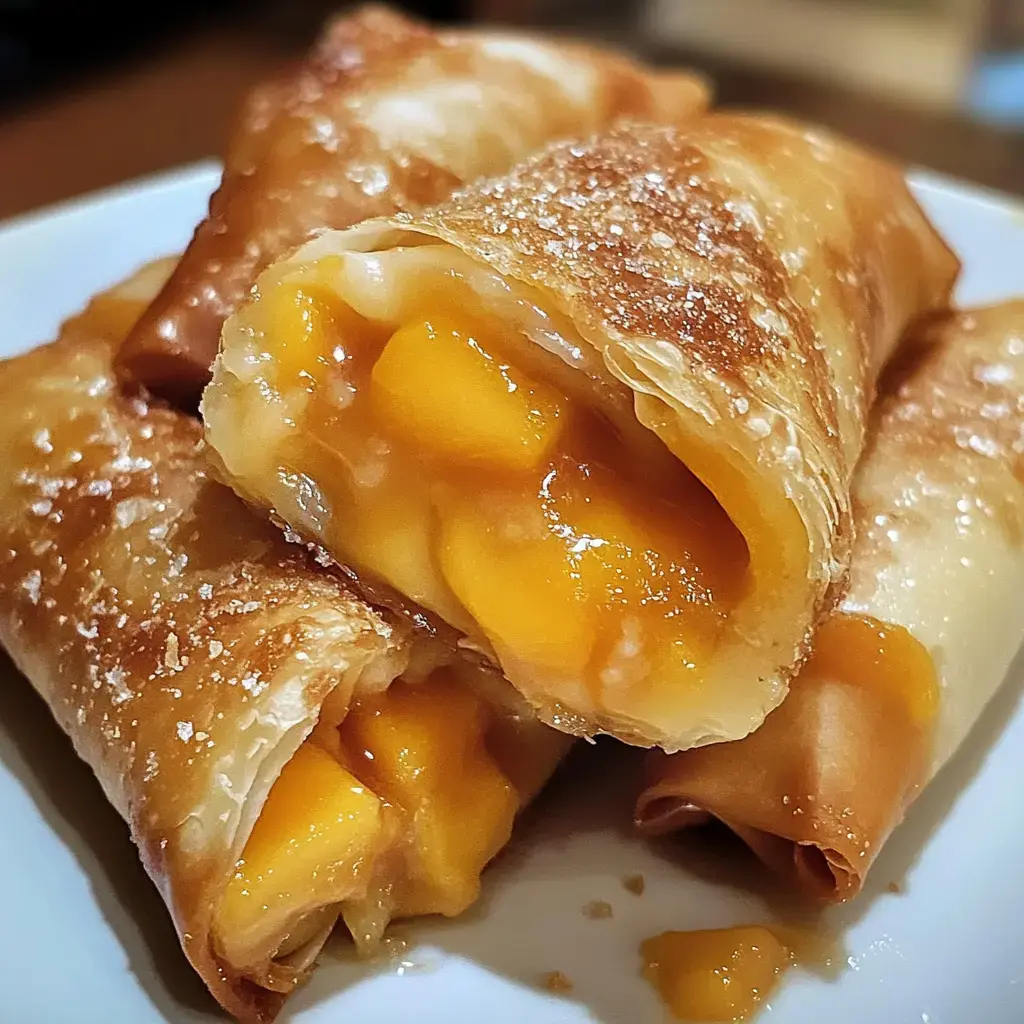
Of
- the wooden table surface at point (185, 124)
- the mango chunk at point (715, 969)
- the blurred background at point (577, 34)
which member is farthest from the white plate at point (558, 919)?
the blurred background at point (577, 34)

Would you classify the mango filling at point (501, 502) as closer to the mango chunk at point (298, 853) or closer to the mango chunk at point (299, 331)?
the mango chunk at point (299, 331)

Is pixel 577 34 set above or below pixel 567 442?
below

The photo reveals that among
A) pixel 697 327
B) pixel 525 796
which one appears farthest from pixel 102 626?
pixel 697 327

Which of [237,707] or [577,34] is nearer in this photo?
[237,707]

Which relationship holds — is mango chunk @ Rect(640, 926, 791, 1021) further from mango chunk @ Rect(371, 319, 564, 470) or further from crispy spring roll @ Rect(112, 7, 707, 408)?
crispy spring roll @ Rect(112, 7, 707, 408)

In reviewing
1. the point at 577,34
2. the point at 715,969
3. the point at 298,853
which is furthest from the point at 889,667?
the point at 577,34

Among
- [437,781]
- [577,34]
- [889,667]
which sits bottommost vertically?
[577,34]

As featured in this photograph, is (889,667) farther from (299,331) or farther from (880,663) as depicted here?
(299,331)

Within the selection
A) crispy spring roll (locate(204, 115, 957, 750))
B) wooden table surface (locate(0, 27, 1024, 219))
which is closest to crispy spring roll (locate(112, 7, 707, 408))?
crispy spring roll (locate(204, 115, 957, 750))
